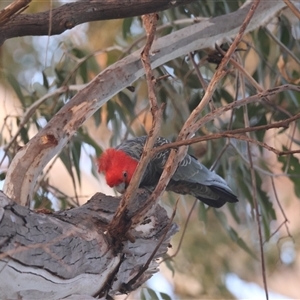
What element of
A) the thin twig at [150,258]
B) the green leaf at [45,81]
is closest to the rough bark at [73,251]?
the thin twig at [150,258]

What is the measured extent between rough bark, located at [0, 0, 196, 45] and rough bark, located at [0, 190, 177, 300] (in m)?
0.33

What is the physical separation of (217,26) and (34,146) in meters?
0.59

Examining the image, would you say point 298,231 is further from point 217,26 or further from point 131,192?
point 131,192

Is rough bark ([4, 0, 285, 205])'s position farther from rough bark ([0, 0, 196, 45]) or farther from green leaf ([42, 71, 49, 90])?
green leaf ([42, 71, 49, 90])

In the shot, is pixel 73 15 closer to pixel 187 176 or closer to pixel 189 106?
pixel 187 176

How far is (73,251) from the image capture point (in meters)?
0.82

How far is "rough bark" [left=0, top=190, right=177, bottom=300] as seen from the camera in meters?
0.73

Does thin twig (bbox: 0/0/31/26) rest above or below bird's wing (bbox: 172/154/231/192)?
below

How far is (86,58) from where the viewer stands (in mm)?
1828

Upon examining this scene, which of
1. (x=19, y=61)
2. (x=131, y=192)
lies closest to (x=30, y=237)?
(x=131, y=192)

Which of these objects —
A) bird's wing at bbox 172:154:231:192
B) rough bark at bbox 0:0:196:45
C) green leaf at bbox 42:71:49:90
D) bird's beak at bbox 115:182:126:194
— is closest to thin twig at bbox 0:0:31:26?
rough bark at bbox 0:0:196:45

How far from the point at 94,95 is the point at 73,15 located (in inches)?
7.9

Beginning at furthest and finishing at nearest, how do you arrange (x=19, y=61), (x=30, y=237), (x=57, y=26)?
(x=19, y=61) → (x=57, y=26) → (x=30, y=237)

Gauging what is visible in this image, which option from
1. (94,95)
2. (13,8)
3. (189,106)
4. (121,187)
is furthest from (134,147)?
(13,8)
